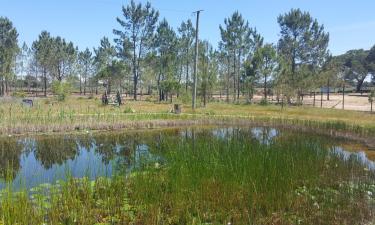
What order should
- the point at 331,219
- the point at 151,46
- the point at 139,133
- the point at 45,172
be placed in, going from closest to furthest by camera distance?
the point at 331,219
the point at 45,172
the point at 139,133
the point at 151,46

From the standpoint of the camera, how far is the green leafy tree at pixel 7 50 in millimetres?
51734

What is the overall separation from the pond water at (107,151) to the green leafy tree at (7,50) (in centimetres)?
4027

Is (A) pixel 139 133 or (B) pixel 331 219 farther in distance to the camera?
(A) pixel 139 133

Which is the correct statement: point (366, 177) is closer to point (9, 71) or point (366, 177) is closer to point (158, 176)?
point (158, 176)

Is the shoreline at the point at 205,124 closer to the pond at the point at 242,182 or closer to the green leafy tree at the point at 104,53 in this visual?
the pond at the point at 242,182

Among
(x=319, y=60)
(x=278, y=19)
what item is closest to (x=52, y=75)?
(x=278, y=19)

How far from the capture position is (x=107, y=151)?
1398 centimetres

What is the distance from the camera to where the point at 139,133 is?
1880cm

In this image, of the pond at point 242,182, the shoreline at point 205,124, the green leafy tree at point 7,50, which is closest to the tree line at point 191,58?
the green leafy tree at point 7,50

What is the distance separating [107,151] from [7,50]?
45.6 metres

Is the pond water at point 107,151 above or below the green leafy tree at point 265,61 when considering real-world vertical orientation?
below

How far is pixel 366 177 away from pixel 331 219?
3.54 m

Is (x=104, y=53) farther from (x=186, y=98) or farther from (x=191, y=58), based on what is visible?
(x=186, y=98)

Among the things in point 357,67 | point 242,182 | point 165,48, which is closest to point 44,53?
point 165,48
